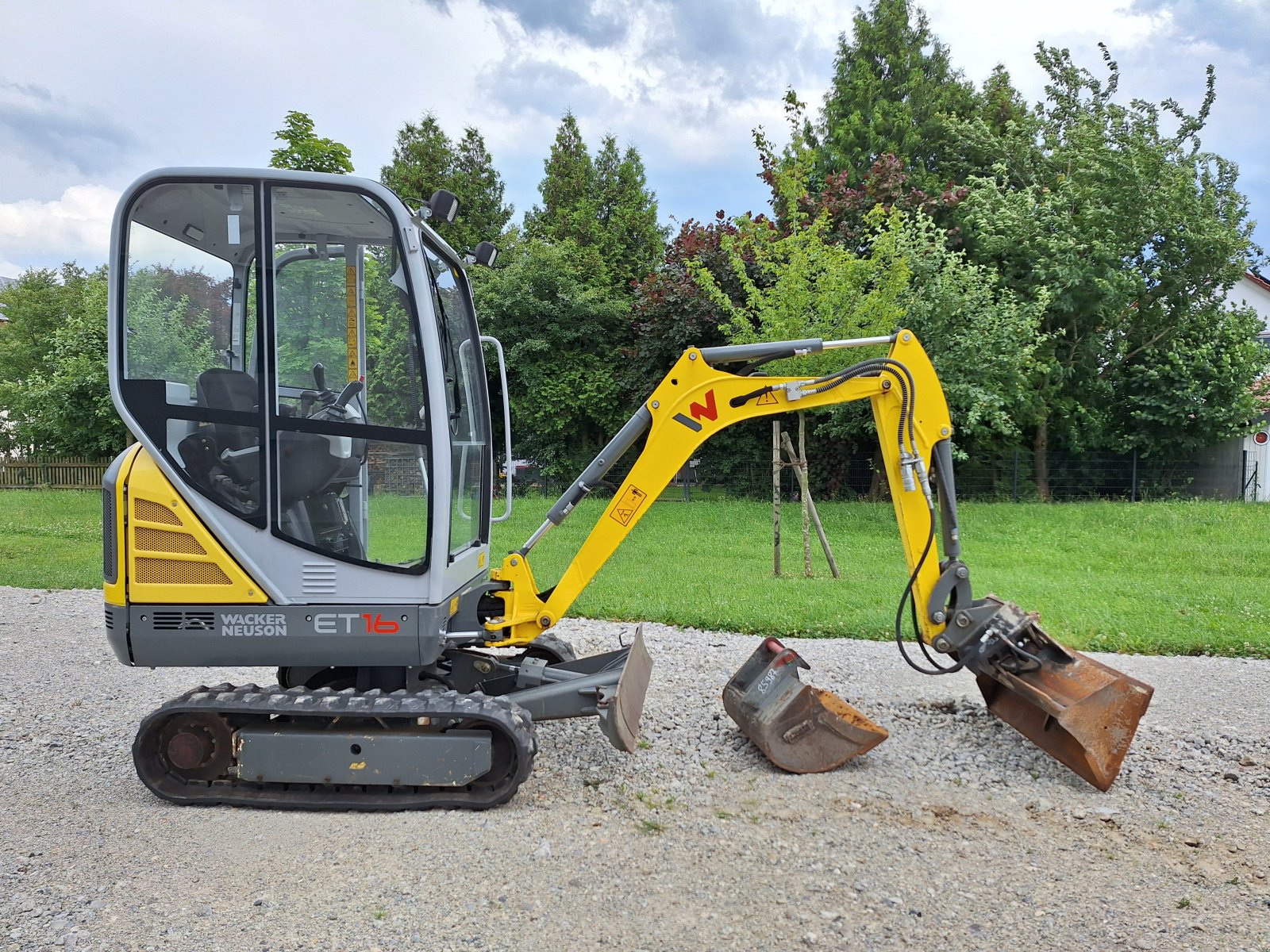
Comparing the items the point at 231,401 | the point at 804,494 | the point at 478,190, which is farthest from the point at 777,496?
the point at 478,190

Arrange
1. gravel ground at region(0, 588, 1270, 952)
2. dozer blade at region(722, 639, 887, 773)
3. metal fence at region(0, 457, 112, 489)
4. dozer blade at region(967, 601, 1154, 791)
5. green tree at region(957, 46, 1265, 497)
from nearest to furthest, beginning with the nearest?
gravel ground at region(0, 588, 1270, 952)
dozer blade at region(967, 601, 1154, 791)
dozer blade at region(722, 639, 887, 773)
green tree at region(957, 46, 1265, 497)
metal fence at region(0, 457, 112, 489)

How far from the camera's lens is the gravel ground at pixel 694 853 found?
313cm

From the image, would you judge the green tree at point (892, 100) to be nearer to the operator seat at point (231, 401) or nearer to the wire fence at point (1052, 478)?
the wire fence at point (1052, 478)

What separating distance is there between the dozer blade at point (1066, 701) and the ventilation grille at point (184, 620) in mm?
3689

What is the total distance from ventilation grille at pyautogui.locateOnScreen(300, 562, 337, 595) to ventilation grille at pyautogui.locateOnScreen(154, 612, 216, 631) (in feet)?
1.41

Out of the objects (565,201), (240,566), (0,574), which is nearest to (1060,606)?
(240,566)

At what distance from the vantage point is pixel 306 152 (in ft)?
36.0

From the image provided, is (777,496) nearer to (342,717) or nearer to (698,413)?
(698,413)

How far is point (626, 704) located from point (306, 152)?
9126mm

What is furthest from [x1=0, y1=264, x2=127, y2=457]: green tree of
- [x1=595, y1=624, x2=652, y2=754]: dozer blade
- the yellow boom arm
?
[x1=595, y1=624, x2=652, y2=754]: dozer blade

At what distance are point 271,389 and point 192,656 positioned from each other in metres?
1.26

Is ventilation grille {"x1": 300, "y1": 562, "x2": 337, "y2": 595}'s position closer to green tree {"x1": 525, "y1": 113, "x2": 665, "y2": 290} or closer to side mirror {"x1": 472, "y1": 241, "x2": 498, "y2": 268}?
side mirror {"x1": 472, "y1": 241, "x2": 498, "y2": 268}

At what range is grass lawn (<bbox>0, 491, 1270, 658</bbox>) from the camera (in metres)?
8.02

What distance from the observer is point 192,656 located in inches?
163
